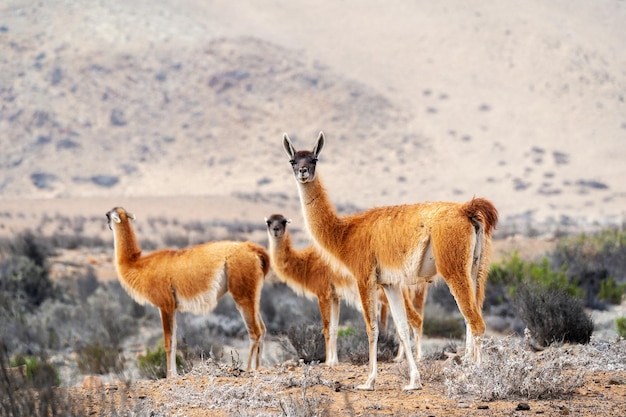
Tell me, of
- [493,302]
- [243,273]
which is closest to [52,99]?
[493,302]

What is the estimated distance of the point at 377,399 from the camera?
7289 mm

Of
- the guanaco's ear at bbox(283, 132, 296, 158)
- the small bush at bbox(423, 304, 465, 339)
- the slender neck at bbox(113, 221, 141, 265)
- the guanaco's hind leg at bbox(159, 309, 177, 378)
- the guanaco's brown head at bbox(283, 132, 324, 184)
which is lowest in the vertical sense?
the small bush at bbox(423, 304, 465, 339)

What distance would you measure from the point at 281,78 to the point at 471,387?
6253cm

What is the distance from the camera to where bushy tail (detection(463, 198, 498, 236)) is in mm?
7564

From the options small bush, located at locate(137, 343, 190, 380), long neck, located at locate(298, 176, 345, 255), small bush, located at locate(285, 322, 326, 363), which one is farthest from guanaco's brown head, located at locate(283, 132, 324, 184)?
small bush, located at locate(137, 343, 190, 380)

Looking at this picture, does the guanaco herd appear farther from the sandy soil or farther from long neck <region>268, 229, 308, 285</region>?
the sandy soil

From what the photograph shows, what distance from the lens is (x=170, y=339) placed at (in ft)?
35.1

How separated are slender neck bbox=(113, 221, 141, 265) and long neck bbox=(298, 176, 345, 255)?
12.4 feet

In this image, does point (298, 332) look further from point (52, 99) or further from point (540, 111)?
point (540, 111)

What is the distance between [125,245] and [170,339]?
1.70 m

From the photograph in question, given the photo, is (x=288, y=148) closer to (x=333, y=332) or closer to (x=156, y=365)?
(x=333, y=332)

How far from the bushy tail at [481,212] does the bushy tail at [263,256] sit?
445cm

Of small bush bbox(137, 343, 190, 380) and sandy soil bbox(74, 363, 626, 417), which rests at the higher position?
sandy soil bbox(74, 363, 626, 417)

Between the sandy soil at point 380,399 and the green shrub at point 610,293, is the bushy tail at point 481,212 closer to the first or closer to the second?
the sandy soil at point 380,399
